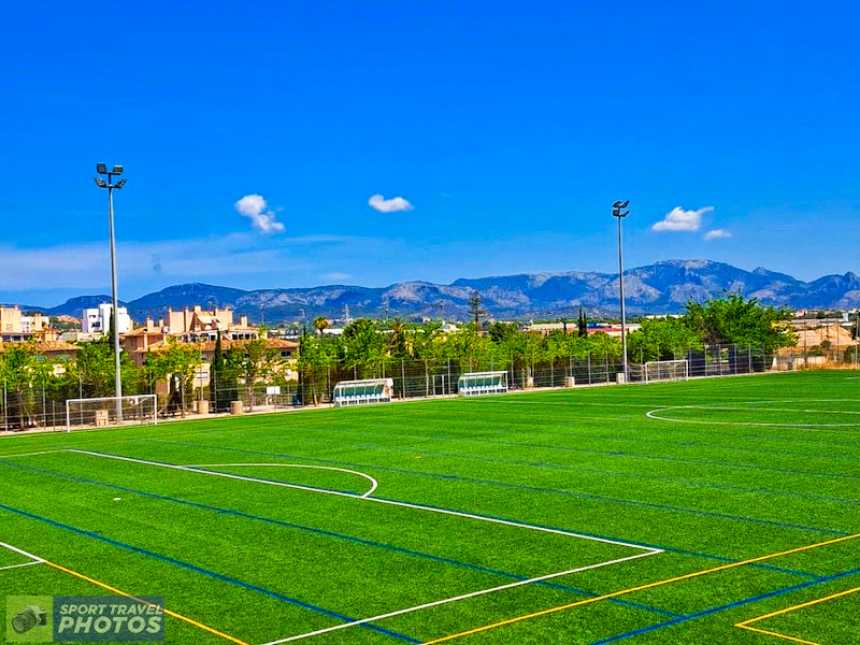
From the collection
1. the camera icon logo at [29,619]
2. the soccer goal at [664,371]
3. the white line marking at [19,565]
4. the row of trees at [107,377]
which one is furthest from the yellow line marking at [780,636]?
the soccer goal at [664,371]

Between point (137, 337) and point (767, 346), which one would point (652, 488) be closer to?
point (767, 346)

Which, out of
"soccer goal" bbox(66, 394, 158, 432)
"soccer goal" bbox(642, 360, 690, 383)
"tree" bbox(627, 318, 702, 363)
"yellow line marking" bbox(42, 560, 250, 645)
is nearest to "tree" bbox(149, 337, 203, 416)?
"soccer goal" bbox(66, 394, 158, 432)

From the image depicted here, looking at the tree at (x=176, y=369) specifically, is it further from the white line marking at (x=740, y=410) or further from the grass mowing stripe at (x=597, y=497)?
the grass mowing stripe at (x=597, y=497)

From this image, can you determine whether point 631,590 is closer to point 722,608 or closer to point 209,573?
point 722,608

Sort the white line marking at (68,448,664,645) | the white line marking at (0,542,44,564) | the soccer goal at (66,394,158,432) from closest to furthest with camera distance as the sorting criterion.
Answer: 1. the white line marking at (68,448,664,645)
2. the white line marking at (0,542,44,564)
3. the soccer goal at (66,394,158,432)

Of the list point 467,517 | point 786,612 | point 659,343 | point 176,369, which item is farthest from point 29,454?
point 659,343

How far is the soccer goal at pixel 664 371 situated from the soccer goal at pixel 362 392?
63.6 feet

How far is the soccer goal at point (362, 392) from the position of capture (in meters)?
54.8

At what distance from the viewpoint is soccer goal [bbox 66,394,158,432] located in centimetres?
4622

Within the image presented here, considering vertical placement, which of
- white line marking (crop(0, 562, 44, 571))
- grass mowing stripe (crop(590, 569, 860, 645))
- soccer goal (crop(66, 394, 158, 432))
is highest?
soccer goal (crop(66, 394, 158, 432))

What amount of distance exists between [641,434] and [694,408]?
10.4m

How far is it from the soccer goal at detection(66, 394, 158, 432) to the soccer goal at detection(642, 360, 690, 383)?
33148mm

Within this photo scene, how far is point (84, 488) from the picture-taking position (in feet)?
78.0

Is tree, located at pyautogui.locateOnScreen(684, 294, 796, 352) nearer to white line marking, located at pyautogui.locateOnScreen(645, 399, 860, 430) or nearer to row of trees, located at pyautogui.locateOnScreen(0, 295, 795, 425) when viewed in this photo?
row of trees, located at pyautogui.locateOnScreen(0, 295, 795, 425)
